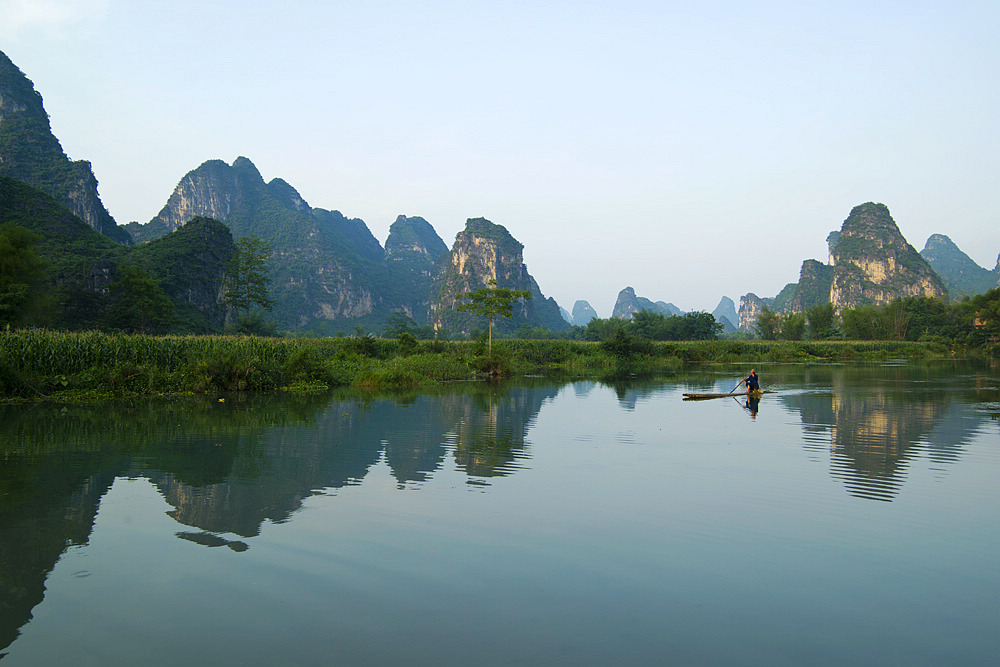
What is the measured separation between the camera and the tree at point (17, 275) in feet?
79.5

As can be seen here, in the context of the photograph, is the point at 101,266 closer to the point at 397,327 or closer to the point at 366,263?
the point at 397,327

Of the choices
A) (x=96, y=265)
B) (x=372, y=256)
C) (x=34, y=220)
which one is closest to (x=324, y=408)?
(x=96, y=265)

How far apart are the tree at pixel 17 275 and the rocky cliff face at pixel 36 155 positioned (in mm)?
43362

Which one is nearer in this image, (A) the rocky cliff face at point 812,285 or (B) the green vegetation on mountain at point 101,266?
(B) the green vegetation on mountain at point 101,266

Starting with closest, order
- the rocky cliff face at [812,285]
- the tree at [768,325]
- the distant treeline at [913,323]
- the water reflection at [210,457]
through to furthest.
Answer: the water reflection at [210,457] → the distant treeline at [913,323] → the tree at [768,325] → the rocky cliff face at [812,285]

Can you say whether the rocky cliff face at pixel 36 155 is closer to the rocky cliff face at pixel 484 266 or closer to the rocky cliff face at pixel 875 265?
the rocky cliff face at pixel 484 266

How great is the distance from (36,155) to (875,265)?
→ 137938 millimetres

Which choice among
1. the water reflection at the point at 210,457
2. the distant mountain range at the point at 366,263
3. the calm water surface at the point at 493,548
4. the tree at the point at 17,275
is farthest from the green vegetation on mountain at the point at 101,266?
the calm water surface at the point at 493,548

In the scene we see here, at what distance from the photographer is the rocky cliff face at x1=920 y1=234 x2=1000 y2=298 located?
146375 millimetres

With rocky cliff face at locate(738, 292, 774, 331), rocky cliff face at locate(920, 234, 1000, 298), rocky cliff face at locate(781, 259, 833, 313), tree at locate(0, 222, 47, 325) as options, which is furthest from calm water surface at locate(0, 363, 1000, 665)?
rocky cliff face at locate(738, 292, 774, 331)

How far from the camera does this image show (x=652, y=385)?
973 inches

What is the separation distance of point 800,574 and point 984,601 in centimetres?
117

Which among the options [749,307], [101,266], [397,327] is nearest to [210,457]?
[101,266]

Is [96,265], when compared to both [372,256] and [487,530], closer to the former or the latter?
[487,530]
